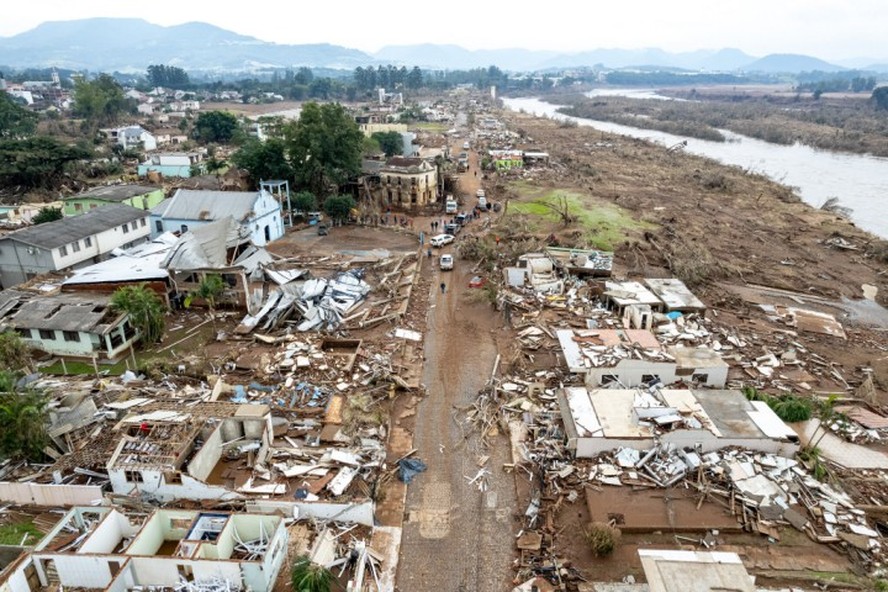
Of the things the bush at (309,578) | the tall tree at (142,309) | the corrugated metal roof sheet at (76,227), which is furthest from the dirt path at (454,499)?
the corrugated metal roof sheet at (76,227)

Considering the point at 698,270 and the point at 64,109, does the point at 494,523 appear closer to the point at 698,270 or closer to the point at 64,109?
the point at 698,270

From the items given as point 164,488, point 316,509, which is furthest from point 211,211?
point 316,509

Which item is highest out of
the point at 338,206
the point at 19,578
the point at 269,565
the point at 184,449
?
the point at 338,206

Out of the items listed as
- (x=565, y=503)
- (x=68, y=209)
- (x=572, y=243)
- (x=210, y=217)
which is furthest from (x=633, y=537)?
(x=68, y=209)

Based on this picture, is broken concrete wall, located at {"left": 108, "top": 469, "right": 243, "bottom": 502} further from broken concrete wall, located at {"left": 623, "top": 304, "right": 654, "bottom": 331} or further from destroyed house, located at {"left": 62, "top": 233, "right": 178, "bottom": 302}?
broken concrete wall, located at {"left": 623, "top": 304, "right": 654, "bottom": 331}

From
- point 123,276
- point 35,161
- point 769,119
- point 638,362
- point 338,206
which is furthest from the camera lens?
point 769,119

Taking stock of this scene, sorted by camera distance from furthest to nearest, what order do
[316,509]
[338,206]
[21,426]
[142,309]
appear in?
1. [338,206]
2. [142,309]
3. [21,426]
4. [316,509]

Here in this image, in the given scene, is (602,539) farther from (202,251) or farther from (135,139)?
(135,139)

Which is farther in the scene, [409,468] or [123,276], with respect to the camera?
[123,276]
